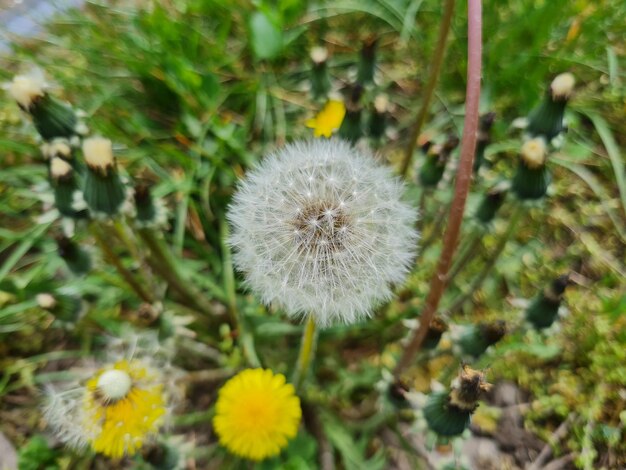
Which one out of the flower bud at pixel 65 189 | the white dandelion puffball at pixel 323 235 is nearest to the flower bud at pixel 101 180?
the flower bud at pixel 65 189

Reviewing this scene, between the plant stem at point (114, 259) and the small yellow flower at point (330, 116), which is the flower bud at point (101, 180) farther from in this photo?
the small yellow flower at point (330, 116)

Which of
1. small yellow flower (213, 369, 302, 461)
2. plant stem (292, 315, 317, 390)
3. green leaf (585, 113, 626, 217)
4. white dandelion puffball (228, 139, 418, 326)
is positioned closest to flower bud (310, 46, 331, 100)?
white dandelion puffball (228, 139, 418, 326)

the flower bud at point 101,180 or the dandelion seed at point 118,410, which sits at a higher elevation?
the flower bud at point 101,180

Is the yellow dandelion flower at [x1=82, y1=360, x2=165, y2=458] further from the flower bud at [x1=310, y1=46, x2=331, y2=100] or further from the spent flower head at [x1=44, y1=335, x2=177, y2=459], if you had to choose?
the flower bud at [x1=310, y1=46, x2=331, y2=100]

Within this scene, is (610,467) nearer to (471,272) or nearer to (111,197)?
(471,272)

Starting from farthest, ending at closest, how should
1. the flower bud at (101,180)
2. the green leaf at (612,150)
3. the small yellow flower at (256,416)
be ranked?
the green leaf at (612,150) < the small yellow flower at (256,416) < the flower bud at (101,180)

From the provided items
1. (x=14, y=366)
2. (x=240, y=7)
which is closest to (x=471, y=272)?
(x=240, y=7)
